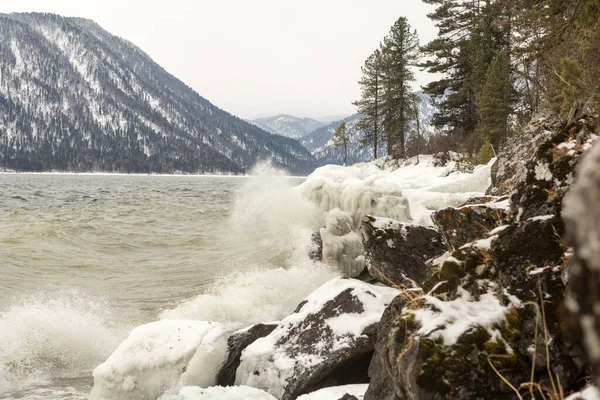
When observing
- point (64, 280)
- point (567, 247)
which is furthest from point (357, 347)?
point (64, 280)

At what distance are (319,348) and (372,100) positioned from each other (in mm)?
49702

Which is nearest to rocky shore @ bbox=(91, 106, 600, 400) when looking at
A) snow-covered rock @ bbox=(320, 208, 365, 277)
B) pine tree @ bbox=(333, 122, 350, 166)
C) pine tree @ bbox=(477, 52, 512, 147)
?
snow-covered rock @ bbox=(320, 208, 365, 277)

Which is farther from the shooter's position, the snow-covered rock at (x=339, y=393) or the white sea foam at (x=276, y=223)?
the white sea foam at (x=276, y=223)

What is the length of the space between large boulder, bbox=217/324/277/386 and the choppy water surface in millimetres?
2164

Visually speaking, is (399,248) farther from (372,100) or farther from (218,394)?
(372,100)

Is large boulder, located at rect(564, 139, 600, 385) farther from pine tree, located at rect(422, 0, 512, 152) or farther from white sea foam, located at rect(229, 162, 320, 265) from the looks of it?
pine tree, located at rect(422, 0, 512, 152)

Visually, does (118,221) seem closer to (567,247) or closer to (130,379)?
(130,379)

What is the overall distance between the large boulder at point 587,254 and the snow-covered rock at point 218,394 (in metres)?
4.08

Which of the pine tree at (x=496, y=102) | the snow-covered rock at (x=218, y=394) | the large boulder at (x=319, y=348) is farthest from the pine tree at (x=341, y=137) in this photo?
the snow-covered rock at (x=218, y=394)

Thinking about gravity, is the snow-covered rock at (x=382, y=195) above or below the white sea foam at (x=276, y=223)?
above

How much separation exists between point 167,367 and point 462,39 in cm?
3714

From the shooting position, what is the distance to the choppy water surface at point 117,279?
711 cm

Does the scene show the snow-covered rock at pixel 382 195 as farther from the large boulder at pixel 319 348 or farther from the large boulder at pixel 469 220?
the large boulder at pixel 319 348

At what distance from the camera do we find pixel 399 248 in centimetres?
765
